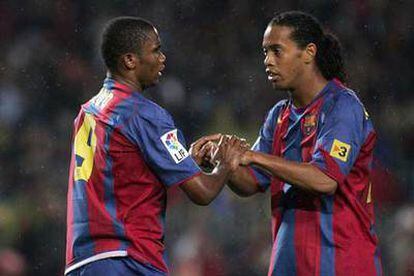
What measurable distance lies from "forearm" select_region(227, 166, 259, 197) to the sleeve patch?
535 mm

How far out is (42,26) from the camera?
7.21 meters

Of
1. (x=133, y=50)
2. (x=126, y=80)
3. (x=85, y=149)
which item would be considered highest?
(x=133, y=50)

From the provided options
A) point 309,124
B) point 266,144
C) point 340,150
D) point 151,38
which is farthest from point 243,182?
point 151,38

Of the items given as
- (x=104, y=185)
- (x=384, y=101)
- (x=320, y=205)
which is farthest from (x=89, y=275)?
(x=384, y=101)

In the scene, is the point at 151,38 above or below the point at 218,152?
above

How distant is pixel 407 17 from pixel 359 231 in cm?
Answer: 369

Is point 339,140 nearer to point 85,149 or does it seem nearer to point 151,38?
point 151,38

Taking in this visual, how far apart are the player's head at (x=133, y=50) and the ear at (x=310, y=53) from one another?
1.92 feet

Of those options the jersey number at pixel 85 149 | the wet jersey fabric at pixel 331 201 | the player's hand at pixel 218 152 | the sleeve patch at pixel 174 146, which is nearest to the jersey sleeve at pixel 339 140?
the wet jersey fabric at pixel 331 201

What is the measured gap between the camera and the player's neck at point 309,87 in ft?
12.6

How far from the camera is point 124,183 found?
11.6ft

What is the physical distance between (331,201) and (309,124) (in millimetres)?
310

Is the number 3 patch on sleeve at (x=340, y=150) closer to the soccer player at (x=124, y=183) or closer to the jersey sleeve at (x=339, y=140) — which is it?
the jersey sleeve at (x=339, y=140)

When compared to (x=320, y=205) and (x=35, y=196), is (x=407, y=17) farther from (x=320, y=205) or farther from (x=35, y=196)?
(x=320, y=205)
